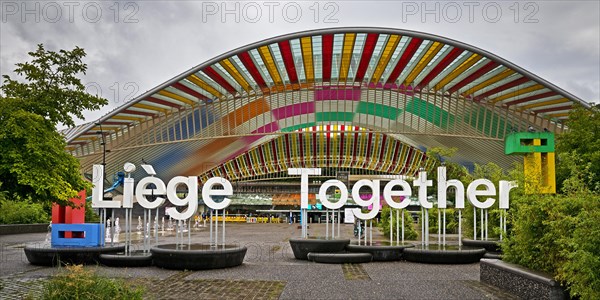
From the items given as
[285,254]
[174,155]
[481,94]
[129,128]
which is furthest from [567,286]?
[174,155]

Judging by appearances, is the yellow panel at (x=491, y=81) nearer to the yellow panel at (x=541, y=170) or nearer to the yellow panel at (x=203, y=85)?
the yellow panel at (x=541, y=170)

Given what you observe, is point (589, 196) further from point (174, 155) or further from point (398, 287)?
point (174, 155)

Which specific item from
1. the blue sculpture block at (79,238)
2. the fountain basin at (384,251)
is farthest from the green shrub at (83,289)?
the fountain basin at (384,251)

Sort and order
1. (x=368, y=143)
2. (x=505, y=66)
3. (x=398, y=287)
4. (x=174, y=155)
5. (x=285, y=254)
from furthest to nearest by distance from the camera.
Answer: (x=368, y=143) → (x=174, y=155) → (x=505, y=66) → (x=285, y=254) → (x=398, y=287)

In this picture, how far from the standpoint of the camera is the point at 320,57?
43.3 m

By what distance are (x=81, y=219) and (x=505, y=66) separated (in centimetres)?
3067

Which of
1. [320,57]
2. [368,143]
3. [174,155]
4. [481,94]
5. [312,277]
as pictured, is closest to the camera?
[312,277]

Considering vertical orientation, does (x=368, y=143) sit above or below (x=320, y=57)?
below

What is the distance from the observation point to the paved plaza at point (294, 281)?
12575 mm

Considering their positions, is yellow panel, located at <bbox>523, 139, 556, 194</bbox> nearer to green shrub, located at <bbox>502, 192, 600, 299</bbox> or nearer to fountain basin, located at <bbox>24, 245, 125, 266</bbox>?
green shrub, located at <bbox>502, 192, 600, 299</bbox>

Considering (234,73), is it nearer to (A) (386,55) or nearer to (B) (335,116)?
(A) (386,55)

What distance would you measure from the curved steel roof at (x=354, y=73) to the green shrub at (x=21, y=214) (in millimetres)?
6712

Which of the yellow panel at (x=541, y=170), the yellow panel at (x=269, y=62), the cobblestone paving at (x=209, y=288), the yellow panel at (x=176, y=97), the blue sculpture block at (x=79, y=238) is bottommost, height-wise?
the cobblestone paving at (x=209, y=288)

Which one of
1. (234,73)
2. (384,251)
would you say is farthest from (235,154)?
(384,251)
